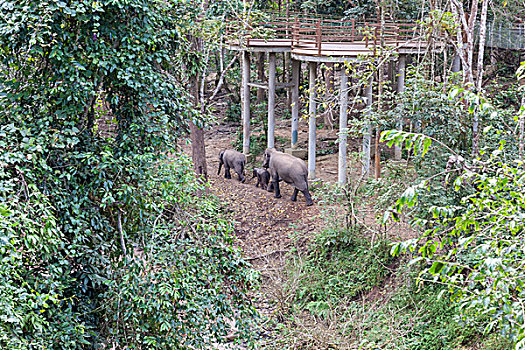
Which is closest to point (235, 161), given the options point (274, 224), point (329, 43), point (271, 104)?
point (271, 104)

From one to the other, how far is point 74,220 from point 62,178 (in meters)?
0.48

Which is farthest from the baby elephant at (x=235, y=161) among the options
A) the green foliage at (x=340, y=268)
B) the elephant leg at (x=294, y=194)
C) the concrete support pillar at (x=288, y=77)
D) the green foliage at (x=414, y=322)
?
the green foliage at (x=414, y=322)

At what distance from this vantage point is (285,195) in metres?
15.0

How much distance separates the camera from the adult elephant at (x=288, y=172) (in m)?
14.0

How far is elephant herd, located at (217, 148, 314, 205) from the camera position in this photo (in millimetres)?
14002

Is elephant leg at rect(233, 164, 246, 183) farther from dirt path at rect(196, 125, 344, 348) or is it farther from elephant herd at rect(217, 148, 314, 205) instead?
dirt path at rect(196, 125, 344, 348)

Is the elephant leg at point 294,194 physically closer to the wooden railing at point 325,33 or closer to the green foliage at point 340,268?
the green foliage at point 340,268

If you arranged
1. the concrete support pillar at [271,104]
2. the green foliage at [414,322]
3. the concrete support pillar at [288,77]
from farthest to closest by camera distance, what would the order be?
the concrete support pillar at [288,77], the concrete support pillar at [271,104], the green foliage at [414,322]

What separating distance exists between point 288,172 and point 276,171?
23.2 inches

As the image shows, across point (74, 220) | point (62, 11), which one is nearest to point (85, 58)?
point (62, 11)

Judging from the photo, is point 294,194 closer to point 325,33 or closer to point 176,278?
point 325,33

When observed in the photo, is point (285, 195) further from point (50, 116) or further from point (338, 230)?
point (50, 116)

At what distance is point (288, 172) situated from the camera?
14180mm

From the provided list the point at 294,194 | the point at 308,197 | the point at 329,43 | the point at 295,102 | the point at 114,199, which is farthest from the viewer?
the point at 329,43
